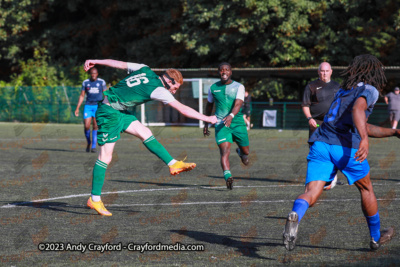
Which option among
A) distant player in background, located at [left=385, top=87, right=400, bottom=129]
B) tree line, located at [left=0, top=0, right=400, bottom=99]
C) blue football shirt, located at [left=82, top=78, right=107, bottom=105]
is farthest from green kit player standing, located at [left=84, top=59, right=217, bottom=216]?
tree line, located at [left=0, top=0, right=400, bottom=99]

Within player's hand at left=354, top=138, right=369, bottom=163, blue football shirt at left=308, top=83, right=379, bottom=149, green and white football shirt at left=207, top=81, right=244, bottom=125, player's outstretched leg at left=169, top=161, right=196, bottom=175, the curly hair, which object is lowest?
player's outstretched leg at left=169, top=161, right=196, bottom=175

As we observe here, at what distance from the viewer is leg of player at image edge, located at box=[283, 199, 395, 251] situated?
Answer: 516cm

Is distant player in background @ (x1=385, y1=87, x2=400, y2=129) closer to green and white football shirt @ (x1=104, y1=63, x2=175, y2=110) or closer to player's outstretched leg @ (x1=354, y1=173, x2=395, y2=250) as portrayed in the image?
green and white football shirt @ (x1=104, y1=63, x2=175, y2=110)

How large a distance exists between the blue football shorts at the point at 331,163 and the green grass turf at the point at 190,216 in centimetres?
70

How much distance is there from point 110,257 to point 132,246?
0.43 m

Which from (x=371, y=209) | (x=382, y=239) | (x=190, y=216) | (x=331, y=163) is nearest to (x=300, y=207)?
(x=331, y=163)

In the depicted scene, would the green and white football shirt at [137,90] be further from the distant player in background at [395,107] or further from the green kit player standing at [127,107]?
the distant player in background at [395,107]

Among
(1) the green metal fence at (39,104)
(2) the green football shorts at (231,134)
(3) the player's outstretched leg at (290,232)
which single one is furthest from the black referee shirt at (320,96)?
(1) the green metal fence at (39,104)

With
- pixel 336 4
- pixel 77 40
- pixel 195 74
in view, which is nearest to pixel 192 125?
pixel 195 74

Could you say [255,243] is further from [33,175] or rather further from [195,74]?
[195,74]

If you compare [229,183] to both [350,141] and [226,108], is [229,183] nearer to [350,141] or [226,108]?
[226,108]

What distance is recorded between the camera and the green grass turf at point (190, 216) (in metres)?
5.61

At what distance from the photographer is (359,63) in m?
5.79

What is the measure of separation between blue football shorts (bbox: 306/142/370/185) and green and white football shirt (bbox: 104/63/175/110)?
7.61 feet
